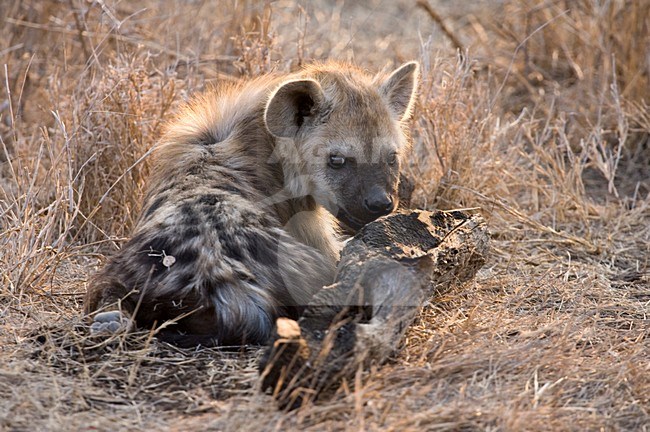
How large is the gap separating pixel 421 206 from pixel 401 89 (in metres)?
1.01

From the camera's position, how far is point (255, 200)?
3.56m

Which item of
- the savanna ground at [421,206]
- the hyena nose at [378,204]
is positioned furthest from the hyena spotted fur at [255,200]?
the savanna ground at [421,206]

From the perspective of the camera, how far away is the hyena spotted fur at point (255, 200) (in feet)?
10.2

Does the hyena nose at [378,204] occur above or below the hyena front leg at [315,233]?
above

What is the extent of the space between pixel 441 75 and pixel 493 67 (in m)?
1.43

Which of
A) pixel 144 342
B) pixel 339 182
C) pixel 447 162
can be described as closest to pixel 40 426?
pixel 144 342

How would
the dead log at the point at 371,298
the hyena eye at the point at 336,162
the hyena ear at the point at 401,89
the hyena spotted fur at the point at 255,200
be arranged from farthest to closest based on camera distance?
1. the hyena ear at the point at 401,89
2. the hyena eye at the point at 336,162
3. the hyena spotted fur at the point at 255,200
4. the dead log at the point at 371,298

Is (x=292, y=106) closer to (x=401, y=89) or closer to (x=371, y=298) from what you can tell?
(x=401, y=89)

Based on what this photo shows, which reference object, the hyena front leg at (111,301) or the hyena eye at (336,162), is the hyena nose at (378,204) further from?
the hyena front leg at (111,301)

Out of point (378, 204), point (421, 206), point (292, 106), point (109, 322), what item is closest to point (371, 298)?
point (378, 204)

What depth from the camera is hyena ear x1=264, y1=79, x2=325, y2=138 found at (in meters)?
3.69

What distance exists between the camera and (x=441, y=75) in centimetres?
522

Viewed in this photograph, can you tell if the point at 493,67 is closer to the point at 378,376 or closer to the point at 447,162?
the point at 447,162

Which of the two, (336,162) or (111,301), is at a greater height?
(336,162)
